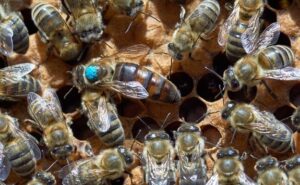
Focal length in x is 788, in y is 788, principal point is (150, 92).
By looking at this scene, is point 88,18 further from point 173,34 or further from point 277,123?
point 277,123

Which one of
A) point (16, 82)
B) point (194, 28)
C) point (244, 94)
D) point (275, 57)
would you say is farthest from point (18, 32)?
point (275, 57)

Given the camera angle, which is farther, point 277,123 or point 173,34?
point 173,34

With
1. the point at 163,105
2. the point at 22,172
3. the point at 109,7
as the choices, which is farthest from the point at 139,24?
the point at 22,172

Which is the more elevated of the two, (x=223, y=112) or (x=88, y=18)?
(x=88, y=18)

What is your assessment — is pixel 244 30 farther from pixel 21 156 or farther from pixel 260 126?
pixel 21 156

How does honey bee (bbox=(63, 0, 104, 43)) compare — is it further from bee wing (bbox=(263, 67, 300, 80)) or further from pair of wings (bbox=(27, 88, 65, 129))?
bee wing (bbox=(263, 67, 300, 80))

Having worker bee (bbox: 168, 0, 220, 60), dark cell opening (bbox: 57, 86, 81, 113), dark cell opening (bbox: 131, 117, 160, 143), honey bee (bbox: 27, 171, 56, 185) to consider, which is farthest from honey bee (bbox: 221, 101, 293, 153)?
honey bee (bbox: 27, 171, 56, 185)
